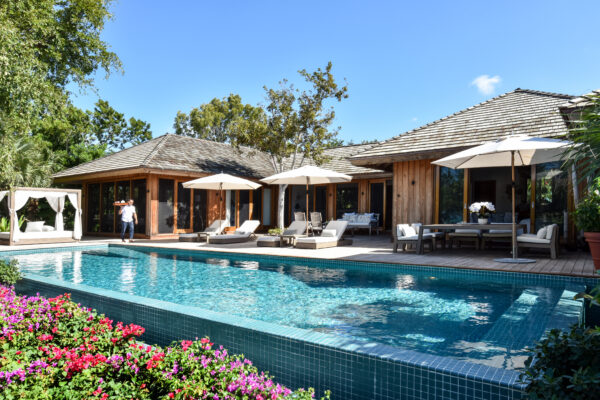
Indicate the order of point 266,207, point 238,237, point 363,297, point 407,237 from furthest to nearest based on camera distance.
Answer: point 266,207, point 238,237, point 407,237, point 363,297

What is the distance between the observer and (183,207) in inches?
645

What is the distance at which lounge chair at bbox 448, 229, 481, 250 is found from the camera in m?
9.61

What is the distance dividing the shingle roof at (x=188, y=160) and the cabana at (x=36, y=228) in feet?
6.59

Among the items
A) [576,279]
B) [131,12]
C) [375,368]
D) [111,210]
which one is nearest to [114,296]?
[375,368]

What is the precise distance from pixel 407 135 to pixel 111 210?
12251 mm

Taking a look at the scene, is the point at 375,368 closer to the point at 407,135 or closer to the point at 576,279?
the point at 576,279

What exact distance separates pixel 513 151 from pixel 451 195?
388 centimetres

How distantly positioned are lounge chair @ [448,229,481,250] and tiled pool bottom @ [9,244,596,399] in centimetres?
564

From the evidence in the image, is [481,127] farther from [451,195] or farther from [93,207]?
[93,207]

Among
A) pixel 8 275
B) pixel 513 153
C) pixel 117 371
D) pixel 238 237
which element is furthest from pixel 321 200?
pixel 117 371

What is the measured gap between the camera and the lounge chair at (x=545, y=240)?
25.8 ft

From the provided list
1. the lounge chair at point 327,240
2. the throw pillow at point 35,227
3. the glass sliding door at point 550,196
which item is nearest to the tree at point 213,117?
the throw pillow at point 35,227

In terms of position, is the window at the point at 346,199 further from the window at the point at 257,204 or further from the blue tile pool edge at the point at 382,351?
the blue tile pool edge at the point at 382,351

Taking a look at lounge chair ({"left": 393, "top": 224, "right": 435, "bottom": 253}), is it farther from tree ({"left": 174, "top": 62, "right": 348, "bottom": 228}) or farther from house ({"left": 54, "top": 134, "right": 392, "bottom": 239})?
tree ({"left": 174, "top": 62, "right": 348, "bottom": 228})
